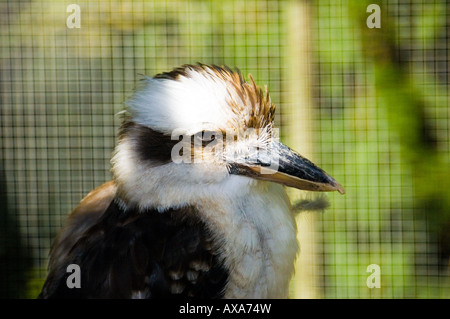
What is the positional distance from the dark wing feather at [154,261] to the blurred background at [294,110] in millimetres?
635

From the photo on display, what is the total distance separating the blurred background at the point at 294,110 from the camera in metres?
1.63

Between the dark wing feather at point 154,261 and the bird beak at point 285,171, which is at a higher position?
the bird beak at point 285,171

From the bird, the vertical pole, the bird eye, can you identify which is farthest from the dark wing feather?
the vertical pole

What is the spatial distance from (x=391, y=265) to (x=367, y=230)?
12 centimetres

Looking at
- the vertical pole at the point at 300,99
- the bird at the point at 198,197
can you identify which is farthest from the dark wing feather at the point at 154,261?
the vertical pole at the point at 300,99

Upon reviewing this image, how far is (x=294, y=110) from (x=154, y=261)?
2.51 ft

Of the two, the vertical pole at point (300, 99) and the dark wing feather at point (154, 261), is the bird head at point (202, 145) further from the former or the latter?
the vertical pole at point (300, 99)

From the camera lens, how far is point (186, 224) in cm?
104

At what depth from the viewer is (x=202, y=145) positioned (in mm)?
1008

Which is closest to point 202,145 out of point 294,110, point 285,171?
point 285,171

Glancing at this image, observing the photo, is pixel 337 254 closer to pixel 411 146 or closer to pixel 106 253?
pixel 411 146

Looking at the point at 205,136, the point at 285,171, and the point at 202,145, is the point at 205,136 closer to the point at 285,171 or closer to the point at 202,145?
the point at 202,145

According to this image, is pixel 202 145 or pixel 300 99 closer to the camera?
pixel 202 145
